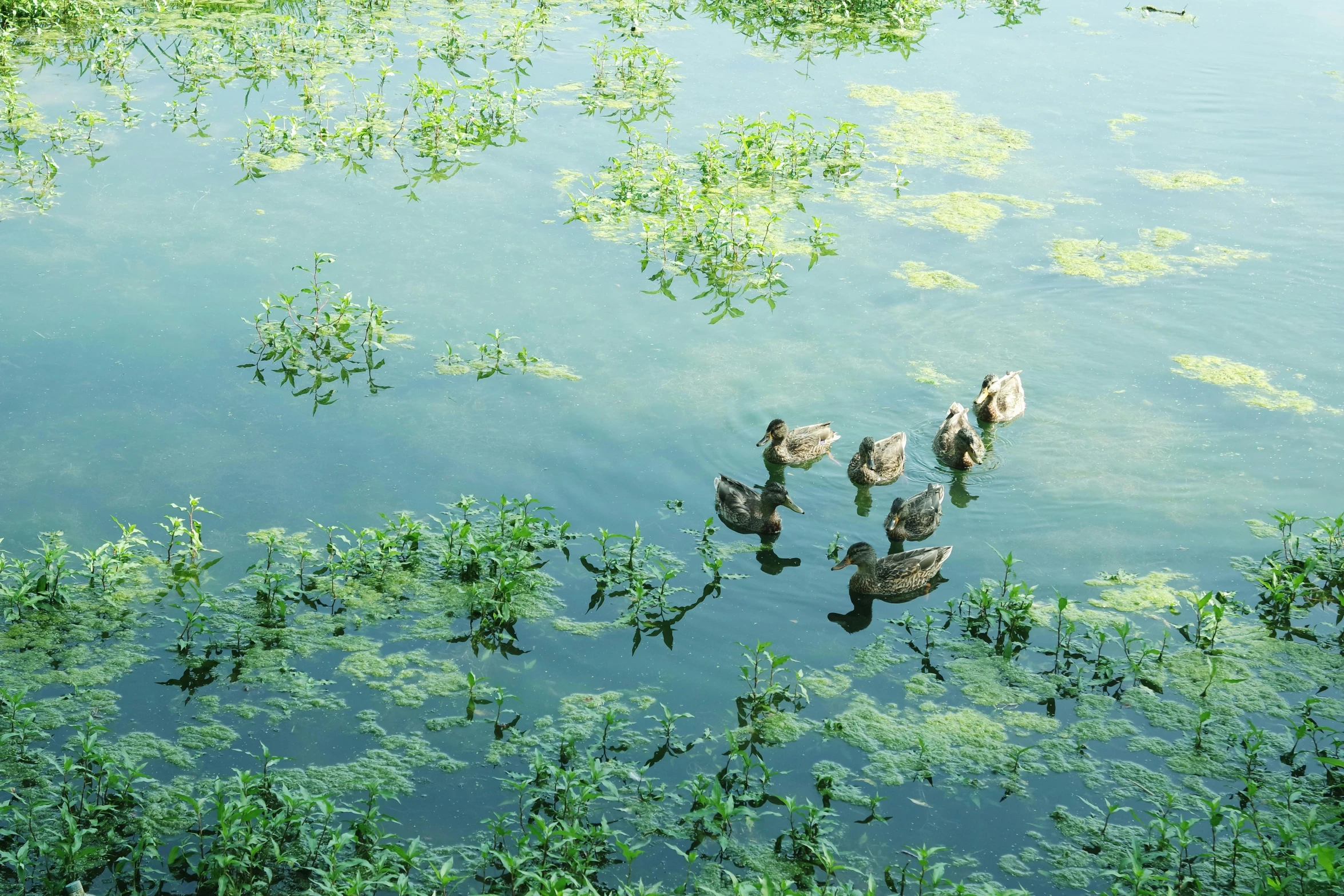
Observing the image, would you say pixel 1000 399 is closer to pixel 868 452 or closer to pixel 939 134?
pixel 868 452

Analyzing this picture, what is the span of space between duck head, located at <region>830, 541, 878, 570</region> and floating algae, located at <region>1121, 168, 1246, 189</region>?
287 inches

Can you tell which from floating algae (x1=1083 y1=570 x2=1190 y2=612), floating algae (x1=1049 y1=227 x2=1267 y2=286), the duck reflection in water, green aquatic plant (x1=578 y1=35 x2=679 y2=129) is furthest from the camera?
green aquatic plant (x1=578 y1=35 x2=679 y2=129)

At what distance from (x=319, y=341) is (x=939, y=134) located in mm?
7617

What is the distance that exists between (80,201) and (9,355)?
114 inches

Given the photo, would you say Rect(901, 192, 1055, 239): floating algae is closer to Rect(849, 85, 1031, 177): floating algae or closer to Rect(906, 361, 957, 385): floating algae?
Rect(849, 85, 1031, 177): floating algae

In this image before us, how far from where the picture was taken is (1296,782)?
600 centimetres

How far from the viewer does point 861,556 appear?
298 inches

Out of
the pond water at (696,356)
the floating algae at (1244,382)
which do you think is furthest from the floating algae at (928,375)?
the floating algae at (1244,382)

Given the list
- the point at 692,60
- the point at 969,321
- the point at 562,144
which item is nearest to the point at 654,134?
the point at 562,144

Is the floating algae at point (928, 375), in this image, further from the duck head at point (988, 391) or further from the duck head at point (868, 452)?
the duck head at point (868, 452)

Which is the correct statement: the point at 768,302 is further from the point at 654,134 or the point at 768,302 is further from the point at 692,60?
the point at 692,60

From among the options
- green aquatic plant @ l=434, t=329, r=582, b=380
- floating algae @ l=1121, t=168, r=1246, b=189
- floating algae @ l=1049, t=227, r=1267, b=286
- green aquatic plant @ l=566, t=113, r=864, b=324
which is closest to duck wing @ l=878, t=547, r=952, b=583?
green aquatic plant @ l=434, t=329, r=582, b=380

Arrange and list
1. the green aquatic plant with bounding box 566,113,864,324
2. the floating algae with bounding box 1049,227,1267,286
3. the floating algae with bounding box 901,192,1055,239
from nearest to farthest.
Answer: the green aquatic plant with bounding box 566,113,864,324
the floating algae with bounding box 1049,227,1267,286
the floating algae with bounding box 901,192,1055,239

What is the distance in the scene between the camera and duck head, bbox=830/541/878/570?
24.7ft
